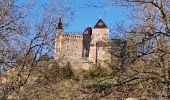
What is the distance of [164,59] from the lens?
34.1 ft

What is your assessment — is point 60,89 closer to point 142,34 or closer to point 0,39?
point 0,39

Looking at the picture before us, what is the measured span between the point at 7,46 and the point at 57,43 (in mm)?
2292

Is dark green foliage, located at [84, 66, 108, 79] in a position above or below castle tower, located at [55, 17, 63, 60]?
below

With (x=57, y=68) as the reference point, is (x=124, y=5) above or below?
above

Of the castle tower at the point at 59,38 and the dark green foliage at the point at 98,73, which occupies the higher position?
the castle tower at the point at 59,38

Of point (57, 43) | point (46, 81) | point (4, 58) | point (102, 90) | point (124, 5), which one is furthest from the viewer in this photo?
point (57, 43)

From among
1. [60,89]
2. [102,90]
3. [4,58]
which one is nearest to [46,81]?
[60,89]

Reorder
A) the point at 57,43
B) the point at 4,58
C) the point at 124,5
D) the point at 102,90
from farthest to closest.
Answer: the point at 57,43 < the point at 4,58 < the point at 124,5 < the point at 102,90

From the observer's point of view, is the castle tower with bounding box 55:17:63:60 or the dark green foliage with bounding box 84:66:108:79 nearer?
the dark green foliage with bounding box 84:66:108:79

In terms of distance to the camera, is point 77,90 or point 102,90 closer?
point 102,90

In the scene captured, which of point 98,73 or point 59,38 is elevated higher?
point 59,38

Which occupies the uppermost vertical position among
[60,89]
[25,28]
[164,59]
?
[25,28]

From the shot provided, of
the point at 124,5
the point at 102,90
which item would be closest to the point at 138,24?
the point at 124,5

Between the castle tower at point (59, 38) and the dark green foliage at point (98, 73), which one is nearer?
the dark green foliage at point (98, 73)
